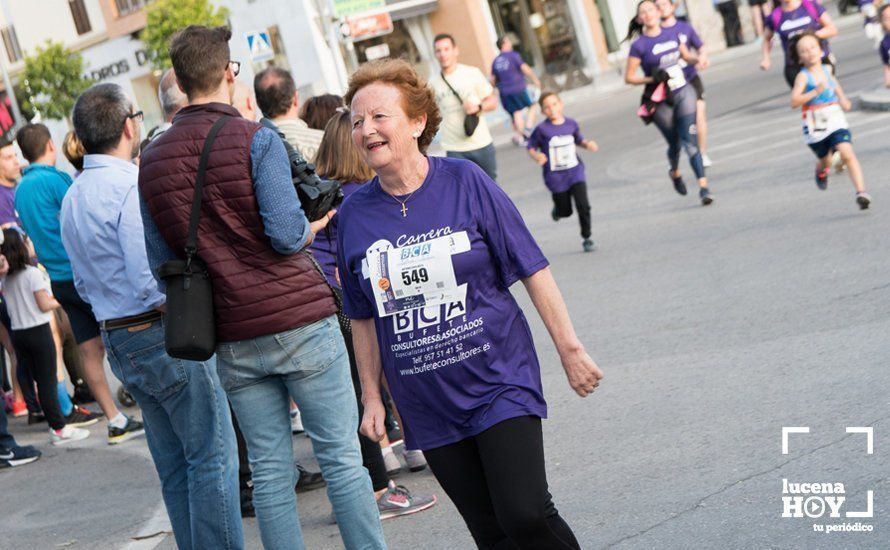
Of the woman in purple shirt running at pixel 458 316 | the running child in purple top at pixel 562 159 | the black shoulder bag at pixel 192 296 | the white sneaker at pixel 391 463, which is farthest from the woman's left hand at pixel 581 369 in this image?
the running child in purple top at pixel 562 159

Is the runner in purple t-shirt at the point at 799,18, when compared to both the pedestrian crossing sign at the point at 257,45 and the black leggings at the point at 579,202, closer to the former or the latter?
the black leggings at the point at 579,202

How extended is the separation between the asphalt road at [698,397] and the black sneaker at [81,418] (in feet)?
1.00

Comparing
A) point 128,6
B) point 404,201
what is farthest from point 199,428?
point 128,6

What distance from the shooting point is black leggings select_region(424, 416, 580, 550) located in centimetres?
397

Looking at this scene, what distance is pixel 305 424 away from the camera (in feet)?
16.1

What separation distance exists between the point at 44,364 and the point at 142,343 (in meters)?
4.57

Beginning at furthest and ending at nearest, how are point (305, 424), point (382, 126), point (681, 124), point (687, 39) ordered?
point (687, 39) → point (681, 124) → point (305, 424) → point (382, 126)

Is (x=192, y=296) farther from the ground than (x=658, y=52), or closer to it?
farther from the ground

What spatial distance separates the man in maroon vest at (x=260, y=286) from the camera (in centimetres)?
466

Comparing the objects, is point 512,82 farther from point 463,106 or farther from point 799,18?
point 463,106

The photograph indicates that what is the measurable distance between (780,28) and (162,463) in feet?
37.2

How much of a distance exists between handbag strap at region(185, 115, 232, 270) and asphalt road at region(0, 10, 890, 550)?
1.86m

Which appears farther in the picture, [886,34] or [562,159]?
[886,34]

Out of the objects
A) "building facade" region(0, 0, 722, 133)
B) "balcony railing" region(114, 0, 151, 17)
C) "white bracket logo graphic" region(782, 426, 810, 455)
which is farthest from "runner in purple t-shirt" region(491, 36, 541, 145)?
"balcony railing" region(114, 0, 151, 17)
